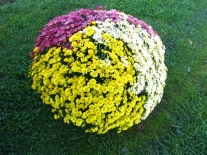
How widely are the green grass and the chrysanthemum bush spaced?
335 millimetres

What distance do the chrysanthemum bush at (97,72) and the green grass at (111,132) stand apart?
0.34 m

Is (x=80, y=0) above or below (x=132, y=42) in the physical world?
below

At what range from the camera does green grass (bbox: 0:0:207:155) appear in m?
3.62

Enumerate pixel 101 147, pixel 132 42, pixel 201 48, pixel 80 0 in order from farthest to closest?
pixel 80 0 < pixel 201 48 < pixel 101 147 < pixel 132 42

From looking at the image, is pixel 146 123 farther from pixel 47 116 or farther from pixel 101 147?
pixel 47 116

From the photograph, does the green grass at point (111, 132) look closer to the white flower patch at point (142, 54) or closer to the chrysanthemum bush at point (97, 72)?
the chrysanthemum bush at point (97, 72)

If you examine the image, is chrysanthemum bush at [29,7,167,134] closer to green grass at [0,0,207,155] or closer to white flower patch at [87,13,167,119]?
white flower patch at [87,13,167,119]

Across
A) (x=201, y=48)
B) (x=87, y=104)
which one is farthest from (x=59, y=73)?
(x=201, y=48)

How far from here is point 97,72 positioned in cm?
311

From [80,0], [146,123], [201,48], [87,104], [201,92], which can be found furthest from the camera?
[80,0]

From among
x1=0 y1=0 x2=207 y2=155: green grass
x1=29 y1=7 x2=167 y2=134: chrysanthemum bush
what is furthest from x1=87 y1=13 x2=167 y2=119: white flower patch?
x1=0 y1=0 x2=207 y2=155: green grass

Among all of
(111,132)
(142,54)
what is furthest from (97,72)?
(111,132)

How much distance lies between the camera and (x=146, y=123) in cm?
396

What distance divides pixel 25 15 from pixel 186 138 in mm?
3473
